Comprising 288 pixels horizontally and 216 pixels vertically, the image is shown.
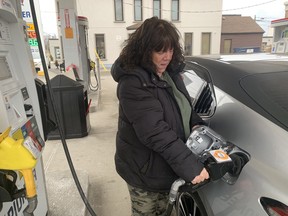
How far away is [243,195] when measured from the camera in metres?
1.28

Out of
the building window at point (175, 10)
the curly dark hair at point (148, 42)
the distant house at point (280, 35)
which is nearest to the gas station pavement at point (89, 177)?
the curly dark hair at point (148, 42)

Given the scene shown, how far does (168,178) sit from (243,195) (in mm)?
454

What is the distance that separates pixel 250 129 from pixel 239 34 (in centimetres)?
2664

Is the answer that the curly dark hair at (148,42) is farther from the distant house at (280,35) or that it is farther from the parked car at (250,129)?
the distant house at (280,35)

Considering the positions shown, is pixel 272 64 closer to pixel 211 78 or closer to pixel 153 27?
pixel 211 78

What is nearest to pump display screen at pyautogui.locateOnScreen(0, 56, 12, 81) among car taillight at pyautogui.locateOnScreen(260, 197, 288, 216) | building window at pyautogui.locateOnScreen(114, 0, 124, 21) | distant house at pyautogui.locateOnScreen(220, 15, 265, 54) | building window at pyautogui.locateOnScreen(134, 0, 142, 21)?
car taillight at pyautogui.locateOnScreen(260, 197, 288, 216)

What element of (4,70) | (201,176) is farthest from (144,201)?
(4,70)

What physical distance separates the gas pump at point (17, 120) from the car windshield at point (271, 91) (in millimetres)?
1176

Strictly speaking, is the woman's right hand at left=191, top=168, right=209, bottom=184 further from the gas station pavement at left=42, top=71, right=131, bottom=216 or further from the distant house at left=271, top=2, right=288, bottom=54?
the distant house at left=271, top=2, right=288, bottom=54

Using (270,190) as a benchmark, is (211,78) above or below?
above

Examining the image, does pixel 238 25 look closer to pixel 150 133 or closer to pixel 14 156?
pixel 150 133

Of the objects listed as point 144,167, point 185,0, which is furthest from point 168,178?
point 185,0

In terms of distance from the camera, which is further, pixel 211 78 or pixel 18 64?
pixel 211 78

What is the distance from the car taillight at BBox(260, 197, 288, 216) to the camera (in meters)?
1.09
